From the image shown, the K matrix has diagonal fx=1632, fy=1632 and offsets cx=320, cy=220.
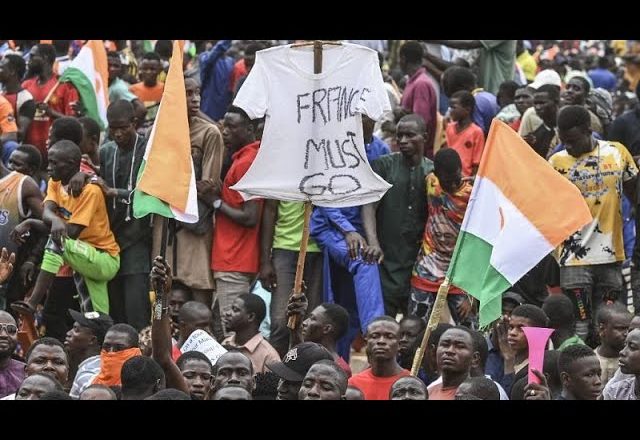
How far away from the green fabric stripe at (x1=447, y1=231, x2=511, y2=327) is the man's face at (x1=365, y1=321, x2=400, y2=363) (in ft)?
2.12

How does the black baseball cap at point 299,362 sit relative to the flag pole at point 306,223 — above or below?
below

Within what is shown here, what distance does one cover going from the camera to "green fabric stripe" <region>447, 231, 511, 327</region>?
29.1 feet

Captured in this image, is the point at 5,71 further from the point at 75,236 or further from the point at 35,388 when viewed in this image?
the point at 35,388

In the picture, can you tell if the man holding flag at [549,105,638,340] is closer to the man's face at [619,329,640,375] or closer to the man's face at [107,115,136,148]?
the man's face at [619,329,640,375]

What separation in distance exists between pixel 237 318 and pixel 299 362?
1400 millimetres

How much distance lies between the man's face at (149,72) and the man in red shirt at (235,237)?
10.5ft

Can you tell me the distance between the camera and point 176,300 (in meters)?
11.3

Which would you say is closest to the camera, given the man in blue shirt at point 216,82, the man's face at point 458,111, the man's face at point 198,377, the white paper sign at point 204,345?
the man's face at point 198,377

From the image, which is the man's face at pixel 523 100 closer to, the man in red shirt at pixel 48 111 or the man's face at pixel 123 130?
the man in red shirt at pixel 48 111

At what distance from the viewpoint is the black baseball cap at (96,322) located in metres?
10.5

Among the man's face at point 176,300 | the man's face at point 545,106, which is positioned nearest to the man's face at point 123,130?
the man's face at point 176,300

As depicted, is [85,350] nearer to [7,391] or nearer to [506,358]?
[7,391]
